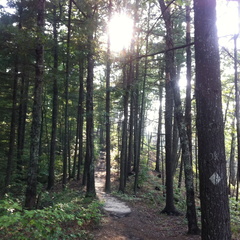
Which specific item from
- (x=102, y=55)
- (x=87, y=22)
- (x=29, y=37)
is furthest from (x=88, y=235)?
(x=87, y=22)

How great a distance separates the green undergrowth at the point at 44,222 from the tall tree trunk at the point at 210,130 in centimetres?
290

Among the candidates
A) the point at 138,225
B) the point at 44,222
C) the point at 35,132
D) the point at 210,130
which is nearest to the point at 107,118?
the point at 35,132

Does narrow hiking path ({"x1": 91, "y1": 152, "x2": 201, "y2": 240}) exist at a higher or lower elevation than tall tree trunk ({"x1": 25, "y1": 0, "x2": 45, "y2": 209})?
lower

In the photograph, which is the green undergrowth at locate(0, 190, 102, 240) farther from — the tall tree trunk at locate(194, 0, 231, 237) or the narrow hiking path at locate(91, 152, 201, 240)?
the tall tree trunk at locate(194, 0, 231, 237)

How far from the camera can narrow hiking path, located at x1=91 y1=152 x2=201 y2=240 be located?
662 centimetres

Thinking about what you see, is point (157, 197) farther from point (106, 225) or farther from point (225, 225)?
point (225, 225)

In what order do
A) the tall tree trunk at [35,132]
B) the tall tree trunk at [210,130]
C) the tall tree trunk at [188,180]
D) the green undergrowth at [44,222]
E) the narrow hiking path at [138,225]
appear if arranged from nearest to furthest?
the tall tree trunk at [210,130] → the green undergrowth at [44,222] → the narrow hiking path at [138,225] → the tall tree trunk at [188,180] → the tall tree trunk at [35,132]

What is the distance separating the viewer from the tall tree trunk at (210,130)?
3.21 meters

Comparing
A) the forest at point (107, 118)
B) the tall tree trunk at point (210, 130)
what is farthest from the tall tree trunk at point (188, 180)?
the tall tree trunk at point (210, 130)

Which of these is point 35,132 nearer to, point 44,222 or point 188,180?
A: point 44,222

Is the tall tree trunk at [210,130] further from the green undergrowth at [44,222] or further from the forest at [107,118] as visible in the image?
the green undergrowth at [44,222]

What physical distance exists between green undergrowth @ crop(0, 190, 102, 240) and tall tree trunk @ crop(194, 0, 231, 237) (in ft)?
9.50

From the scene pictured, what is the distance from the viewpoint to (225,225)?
319cm

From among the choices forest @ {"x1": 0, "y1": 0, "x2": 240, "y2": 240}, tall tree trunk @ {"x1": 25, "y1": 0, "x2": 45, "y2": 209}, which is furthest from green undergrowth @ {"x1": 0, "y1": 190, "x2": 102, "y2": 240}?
tall tree trunk @ {"x1": 25, "y1": 0, "x2": 45, "y2": 209}
